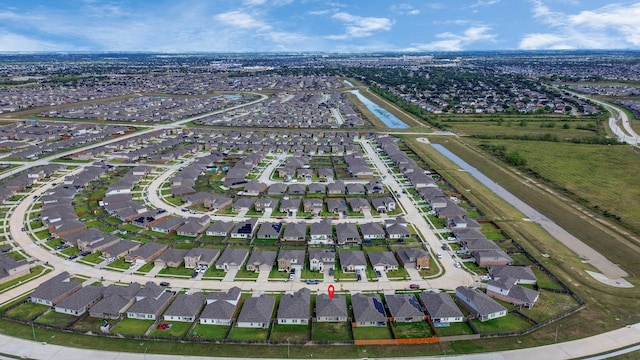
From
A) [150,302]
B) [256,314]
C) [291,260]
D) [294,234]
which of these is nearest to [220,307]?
[256,314]

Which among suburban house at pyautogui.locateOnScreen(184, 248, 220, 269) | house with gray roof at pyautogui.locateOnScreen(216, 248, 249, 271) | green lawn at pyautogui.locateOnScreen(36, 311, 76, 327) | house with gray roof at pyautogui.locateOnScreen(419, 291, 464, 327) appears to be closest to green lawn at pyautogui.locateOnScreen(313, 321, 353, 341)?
house with gray roof at pyautogui.locateOnScreen(419, 291, 464, 327)

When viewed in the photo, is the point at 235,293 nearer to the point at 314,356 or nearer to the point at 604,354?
the point at 314,356

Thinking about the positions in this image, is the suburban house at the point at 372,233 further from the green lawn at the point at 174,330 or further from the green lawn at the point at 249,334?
the green lawn at the point at 174,330

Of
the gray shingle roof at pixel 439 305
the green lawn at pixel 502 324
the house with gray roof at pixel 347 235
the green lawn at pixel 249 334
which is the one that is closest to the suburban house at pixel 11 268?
the green lawn at pixel 249 334

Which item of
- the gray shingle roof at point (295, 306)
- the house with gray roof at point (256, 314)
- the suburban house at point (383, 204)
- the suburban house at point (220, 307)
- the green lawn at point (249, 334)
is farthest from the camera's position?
the suburban house at point (383, 204)

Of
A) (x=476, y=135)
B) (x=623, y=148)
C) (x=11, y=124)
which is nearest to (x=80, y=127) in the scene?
(x=11, y=124)
